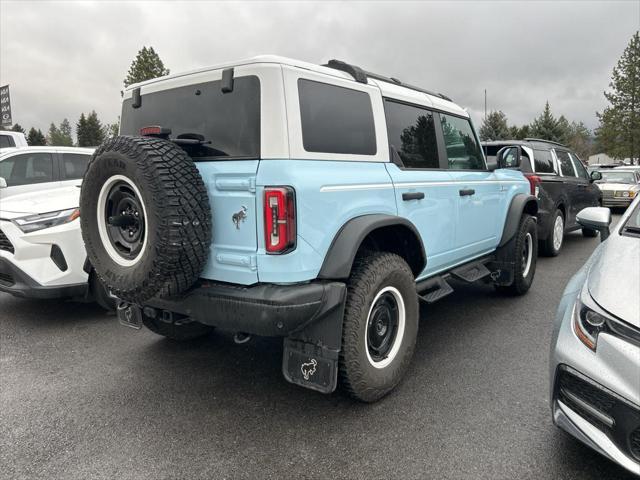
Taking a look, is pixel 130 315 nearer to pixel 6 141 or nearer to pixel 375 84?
pixel 375 84

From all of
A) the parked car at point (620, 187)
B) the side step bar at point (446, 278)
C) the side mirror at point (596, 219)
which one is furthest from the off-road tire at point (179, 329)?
the parked car at point (620, 187)

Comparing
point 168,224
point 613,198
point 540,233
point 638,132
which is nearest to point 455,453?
point 168,224

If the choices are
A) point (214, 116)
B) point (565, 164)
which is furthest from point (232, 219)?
point (565, 164)

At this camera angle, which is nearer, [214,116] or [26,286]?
[214,116]

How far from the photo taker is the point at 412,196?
321 cm

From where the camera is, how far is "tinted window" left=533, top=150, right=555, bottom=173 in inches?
289

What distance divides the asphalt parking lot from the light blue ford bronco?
13.6 inches

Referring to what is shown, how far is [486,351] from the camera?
372 centimetres

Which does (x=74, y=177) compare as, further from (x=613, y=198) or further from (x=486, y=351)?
(x=613, y=198)

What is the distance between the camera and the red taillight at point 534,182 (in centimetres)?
692

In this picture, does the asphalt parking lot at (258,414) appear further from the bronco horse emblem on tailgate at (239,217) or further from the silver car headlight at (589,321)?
the bronco horse emblem on tailgate at (239,217)

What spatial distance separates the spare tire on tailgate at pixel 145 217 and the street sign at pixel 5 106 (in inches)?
762

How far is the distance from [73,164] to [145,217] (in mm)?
5098

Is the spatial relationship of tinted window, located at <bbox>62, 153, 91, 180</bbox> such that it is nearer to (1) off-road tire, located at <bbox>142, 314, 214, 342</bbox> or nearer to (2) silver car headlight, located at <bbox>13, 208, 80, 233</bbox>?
(2) silver car headlight, located at <bbox>13, 208, 80, 233</bbox>
